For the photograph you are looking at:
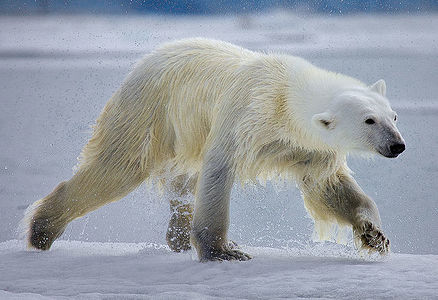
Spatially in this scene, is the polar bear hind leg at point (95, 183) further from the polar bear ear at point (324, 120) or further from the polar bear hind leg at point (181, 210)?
the polar bear ear at point (324, 120)

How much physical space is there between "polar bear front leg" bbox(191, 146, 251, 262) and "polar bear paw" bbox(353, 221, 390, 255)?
2.11ft

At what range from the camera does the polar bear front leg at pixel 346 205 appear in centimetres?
422

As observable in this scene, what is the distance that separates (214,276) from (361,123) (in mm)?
989

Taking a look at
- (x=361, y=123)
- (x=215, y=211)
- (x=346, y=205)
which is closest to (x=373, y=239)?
(x=346, y=205)

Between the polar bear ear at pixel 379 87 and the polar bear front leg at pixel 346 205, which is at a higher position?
the polar bear ear at pixel 379 87

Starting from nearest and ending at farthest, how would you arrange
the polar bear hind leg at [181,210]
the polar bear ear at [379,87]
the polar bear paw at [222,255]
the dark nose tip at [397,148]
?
1. the dark nose tip at [397,148]
2. the polar bear ear at [379,87]
3. the polar bear paw at [222,255]
4. the polar bear hind leg at [181,210]

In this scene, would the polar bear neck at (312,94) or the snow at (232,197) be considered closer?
the snow at (232,197)

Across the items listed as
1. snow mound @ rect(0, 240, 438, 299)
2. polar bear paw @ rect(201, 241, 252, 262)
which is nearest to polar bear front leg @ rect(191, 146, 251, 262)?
polar bear paw @ rect(201, 241, 252, 262)

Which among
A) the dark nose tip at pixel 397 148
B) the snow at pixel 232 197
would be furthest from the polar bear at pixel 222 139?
the snow at pixel 232 197

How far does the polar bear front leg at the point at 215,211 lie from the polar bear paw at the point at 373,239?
0.64 meters

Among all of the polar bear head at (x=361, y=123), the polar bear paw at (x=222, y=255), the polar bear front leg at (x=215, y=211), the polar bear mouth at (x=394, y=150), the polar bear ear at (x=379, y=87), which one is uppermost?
the polar bear ear at (x=379, y=87)

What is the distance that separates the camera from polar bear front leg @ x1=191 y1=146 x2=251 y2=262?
13.2 feet

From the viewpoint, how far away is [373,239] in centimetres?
417

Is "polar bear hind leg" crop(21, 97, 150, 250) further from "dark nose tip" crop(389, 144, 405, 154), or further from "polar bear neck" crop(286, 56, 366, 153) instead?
"dark nose tip" crop(389, 144, 405, 154)
